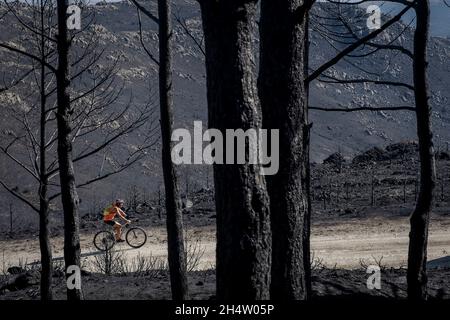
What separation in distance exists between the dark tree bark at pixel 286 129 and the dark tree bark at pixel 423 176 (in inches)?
94.9

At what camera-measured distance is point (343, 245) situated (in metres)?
19.8

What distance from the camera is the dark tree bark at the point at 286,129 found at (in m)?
6.50

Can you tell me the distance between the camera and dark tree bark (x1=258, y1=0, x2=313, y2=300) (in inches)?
256

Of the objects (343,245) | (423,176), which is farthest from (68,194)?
(343,245)

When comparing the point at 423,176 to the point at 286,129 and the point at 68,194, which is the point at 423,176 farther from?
the point at 68,194

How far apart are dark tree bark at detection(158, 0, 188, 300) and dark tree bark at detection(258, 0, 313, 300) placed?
210 cm

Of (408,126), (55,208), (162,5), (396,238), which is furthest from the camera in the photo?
(408,126)

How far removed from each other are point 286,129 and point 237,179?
1521 millimetres

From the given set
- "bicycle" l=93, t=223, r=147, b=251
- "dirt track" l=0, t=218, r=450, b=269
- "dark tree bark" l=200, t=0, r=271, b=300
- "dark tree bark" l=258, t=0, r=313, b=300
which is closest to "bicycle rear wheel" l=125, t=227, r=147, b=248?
"bicycle" l=93, t=223, r=147, b=251

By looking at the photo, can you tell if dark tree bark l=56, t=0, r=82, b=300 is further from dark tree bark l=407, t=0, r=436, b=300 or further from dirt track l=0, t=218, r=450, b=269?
dirt track l=0, t=218, r=450, b=269

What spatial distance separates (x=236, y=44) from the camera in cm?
527

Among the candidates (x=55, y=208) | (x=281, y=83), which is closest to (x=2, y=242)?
(x=55, y=208)
